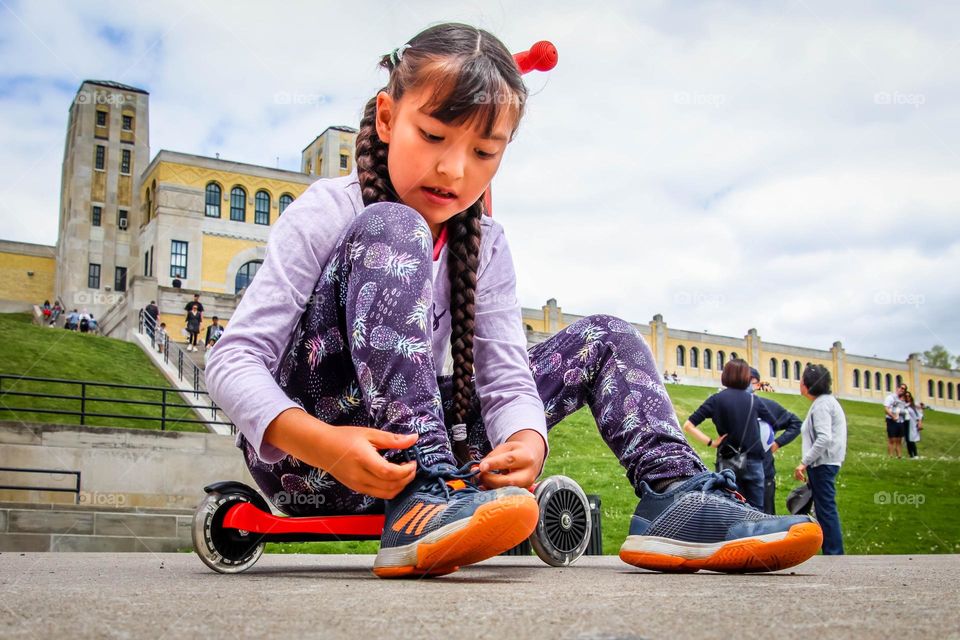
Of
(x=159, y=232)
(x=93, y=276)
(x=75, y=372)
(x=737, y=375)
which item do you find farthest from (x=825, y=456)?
(x=93, y=276)

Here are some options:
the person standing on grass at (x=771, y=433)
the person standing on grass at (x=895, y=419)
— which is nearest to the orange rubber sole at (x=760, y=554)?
the person standing on grass at (x=771, y=433)

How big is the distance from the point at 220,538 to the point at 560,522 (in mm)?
1061

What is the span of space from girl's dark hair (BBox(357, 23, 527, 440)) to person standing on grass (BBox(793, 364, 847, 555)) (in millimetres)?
5418

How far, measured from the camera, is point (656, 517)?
239 centimetres

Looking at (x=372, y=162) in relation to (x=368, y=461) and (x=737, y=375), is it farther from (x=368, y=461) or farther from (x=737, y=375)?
(x=737, y=375)

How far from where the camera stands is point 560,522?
2.87 meters

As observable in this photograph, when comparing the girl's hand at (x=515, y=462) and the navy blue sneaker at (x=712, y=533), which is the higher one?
the girl's hand at (x=515, y=462)

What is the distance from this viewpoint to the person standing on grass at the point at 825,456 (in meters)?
7.21

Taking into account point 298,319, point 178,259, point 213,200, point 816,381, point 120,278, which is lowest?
point 298,319

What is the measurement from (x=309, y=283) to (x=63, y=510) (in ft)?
22.3

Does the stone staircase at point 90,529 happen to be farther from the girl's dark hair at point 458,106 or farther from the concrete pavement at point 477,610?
the concrete pavement at point 477,610

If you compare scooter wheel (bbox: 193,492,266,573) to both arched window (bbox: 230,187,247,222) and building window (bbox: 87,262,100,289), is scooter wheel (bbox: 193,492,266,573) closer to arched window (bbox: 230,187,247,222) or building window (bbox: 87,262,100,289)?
arched window (bbox: 230,187,247,222)

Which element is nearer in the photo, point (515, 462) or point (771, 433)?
point (515, 462)

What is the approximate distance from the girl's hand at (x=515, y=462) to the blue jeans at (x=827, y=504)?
549cm
